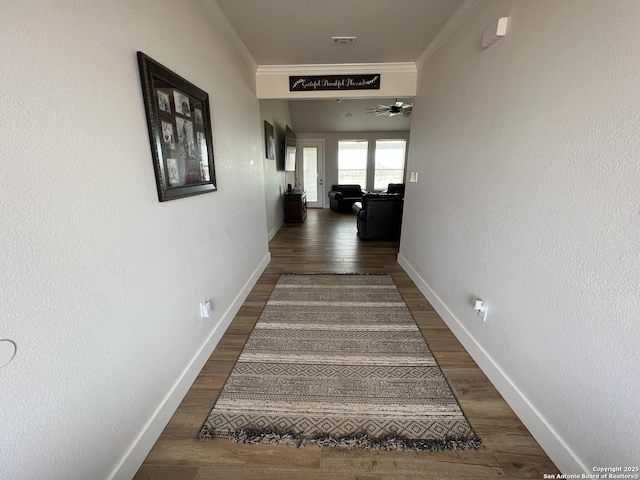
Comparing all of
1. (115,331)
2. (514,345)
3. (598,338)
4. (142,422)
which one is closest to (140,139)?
(115,331)

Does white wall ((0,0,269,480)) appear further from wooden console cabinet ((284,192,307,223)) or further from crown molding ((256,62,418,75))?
wooden console cabinet ((284,192,307,223))

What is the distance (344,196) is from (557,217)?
6.78 m

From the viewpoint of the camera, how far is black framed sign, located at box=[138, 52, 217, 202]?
48.1 inches

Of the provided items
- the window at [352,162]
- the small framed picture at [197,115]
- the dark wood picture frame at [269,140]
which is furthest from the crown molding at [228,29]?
the window at [352,162]

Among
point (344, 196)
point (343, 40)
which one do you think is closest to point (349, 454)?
point (343, 40)

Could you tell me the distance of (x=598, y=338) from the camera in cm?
98

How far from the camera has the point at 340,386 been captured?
1.57 metres

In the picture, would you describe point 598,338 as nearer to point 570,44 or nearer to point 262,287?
point 570,44

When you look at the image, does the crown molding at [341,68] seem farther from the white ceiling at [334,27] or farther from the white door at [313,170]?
the white door at [313,170]

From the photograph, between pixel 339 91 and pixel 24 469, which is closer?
pixel 24 469

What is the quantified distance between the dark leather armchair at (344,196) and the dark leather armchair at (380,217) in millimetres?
2856

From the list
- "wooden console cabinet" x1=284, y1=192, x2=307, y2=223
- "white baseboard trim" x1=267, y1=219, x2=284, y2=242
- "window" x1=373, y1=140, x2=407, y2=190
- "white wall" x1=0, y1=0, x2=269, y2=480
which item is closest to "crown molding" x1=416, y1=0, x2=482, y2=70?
"white wall" x1=0, y1=0, x2=269, y2=480

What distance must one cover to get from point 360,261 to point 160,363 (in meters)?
2.77

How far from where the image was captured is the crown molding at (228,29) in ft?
5.88
